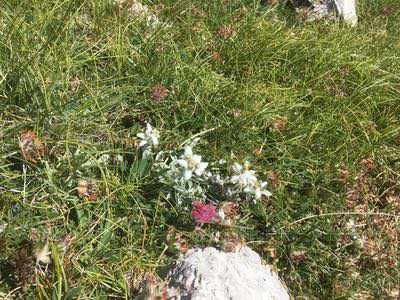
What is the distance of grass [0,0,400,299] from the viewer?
2.48 metres

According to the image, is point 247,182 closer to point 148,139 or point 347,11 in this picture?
point 148,139

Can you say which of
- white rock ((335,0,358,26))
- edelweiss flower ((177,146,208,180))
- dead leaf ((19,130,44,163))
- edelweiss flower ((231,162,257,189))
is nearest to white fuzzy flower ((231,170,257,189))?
edelweiss flower ((231,162,257,189))

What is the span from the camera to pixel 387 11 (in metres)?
4.85

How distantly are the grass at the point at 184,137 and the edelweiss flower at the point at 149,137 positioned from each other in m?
0.09

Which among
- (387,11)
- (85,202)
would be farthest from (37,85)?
(387,11)

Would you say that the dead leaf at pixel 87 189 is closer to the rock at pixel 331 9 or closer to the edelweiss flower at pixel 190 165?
the edelweiss flower at pixel 190 165

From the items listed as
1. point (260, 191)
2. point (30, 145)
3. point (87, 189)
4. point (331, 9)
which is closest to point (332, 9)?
point (331, 9)

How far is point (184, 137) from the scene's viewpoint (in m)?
3.05

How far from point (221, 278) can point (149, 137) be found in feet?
2.90

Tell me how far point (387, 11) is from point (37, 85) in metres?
3.57

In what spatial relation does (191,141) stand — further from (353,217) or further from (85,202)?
(353,217)

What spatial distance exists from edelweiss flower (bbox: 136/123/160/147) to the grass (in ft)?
0.28

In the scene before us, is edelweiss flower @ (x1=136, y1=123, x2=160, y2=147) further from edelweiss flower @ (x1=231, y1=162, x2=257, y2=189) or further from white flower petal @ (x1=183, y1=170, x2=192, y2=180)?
edelweiss flower @ (x1=231, y1=162, x2=257, y2=189)

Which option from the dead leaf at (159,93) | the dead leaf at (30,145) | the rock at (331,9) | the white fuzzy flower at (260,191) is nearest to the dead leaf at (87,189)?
the dead leaf at (30,145)
